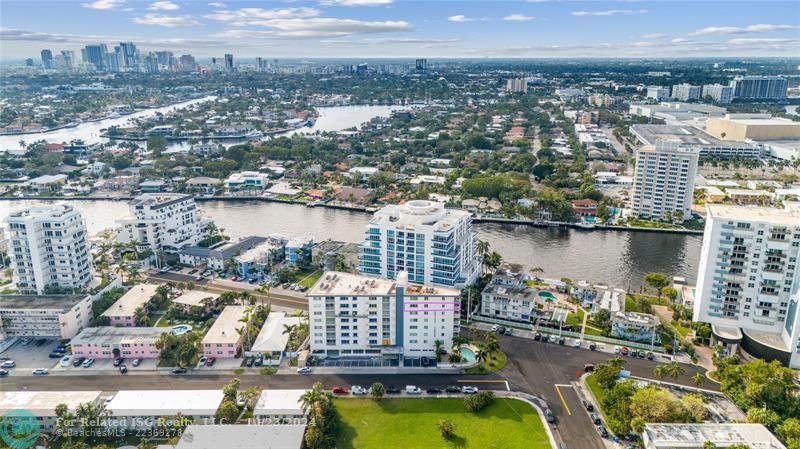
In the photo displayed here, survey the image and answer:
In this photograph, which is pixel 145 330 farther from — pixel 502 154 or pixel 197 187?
pixel 502 154

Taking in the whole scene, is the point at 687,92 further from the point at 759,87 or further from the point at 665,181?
the point at 665,181

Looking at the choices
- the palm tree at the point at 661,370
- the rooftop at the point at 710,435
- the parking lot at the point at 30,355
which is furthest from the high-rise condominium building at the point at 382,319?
the parking lot at the point at 30,355

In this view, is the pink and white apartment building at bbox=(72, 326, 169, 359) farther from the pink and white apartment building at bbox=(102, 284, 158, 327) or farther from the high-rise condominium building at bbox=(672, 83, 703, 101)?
the high-rise condominium building at bbox=(672, 83, 703, 101)

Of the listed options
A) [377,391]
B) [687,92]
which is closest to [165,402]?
[377,391]

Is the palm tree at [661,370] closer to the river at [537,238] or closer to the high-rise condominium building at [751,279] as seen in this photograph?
the high-rise condominium building at [751,279]

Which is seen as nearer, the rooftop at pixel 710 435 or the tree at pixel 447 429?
the rooftop at pixel 710 435

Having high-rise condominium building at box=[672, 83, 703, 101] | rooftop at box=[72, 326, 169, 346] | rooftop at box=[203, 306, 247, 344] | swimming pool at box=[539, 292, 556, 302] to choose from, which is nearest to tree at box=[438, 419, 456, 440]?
→ rooftop at box=[203, 306, 247, 344]

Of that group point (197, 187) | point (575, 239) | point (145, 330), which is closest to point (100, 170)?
point (197, 187)
